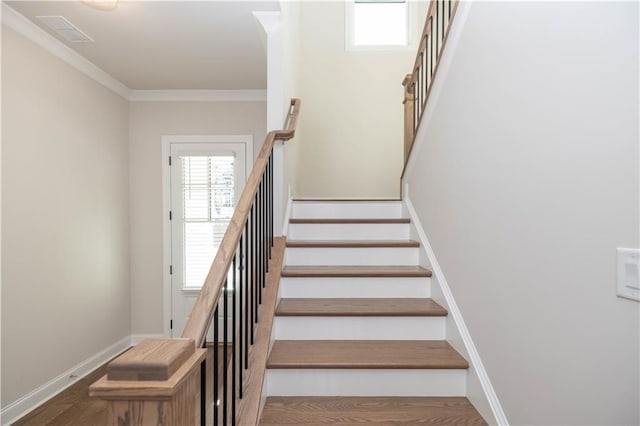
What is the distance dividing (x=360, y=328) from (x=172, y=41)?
2637mm

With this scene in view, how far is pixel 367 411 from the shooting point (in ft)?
5.88

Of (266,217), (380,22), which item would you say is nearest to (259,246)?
(266,217)

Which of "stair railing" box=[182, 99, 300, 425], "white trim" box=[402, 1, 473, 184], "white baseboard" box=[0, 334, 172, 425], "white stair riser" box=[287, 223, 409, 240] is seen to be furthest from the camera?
"white stair riser" box=[287, 223, 409, 240]

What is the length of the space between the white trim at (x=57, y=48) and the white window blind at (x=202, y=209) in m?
1.04

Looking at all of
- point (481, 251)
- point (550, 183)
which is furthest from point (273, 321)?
point (550, 183)

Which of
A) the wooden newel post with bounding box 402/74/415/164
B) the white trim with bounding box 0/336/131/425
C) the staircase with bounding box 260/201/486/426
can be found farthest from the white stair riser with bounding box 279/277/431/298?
the white trim with bounding box 0/336/131/425

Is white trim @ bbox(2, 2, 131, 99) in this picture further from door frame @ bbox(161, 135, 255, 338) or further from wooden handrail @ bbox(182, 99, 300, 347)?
wooden handrail @ bbox(182, 99, 300, 347)

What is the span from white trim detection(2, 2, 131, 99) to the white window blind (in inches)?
41.0

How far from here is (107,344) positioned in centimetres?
395

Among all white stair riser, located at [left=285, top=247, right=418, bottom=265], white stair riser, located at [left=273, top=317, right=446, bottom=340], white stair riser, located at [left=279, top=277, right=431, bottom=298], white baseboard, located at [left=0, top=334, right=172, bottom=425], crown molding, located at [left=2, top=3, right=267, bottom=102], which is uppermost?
crown molding, located at [left=2, top=3, right=267, bottom=102]

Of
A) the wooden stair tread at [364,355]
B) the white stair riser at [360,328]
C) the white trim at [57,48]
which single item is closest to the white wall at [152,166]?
the white trim at [57,48]

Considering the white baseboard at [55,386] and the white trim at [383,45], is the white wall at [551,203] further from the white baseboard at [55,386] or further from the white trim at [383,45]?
the white baseboard at [55,386]

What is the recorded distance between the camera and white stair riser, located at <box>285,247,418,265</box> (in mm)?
2791

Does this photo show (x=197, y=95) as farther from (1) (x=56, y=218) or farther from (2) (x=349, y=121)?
(1) (x=56, y=218)
